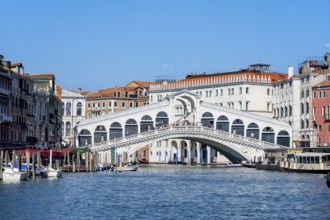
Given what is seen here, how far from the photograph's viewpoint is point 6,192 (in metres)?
43.8

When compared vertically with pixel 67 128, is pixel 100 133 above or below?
below

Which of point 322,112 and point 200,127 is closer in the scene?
point 200,127

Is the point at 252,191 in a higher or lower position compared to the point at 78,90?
lower

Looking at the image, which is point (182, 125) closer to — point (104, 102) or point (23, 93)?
point (23, 93)

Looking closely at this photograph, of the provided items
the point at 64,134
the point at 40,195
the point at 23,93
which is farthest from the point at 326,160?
the point at 64,134

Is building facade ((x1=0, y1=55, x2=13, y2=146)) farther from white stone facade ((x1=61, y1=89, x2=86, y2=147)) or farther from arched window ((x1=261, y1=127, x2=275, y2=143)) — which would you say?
white stone facade ((x1=61, y1=89, x2=86, y2=147))

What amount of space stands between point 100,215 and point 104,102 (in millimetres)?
81920

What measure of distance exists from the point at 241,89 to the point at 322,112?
14962 mm

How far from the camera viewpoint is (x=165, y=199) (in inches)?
1668

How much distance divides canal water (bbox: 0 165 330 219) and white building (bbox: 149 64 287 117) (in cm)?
3940

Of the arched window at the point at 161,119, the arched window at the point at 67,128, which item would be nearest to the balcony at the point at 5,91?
the arched window at the point at 161,119

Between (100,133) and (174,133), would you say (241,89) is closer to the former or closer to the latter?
(174,133)

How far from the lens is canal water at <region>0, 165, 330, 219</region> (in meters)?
35.8

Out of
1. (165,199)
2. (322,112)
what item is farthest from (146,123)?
(165,199)
